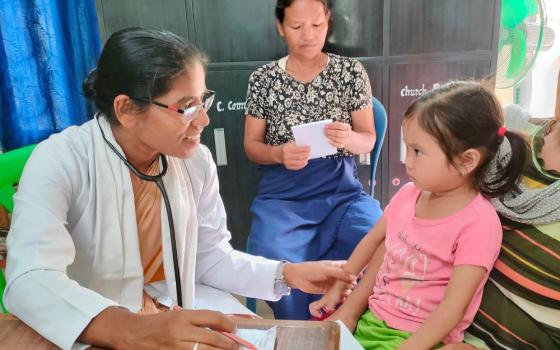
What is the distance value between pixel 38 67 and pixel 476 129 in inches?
71.4

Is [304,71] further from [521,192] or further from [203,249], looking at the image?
[521,192]

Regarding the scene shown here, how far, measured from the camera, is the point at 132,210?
1135 millimetres

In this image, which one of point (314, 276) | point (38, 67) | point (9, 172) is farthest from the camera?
point (38, 67)

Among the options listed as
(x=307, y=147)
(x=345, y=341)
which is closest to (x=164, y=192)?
(x=345, y=341)

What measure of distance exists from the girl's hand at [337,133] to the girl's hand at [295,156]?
101 millimetres

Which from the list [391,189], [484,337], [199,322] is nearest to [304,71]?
[391,189]

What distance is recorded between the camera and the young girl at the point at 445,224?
950 mm

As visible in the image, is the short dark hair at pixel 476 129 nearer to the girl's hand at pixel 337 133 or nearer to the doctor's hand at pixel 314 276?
the doctor's hand at pixel 314 276

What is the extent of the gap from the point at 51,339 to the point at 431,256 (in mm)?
771

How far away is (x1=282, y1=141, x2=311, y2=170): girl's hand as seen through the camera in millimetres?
1857

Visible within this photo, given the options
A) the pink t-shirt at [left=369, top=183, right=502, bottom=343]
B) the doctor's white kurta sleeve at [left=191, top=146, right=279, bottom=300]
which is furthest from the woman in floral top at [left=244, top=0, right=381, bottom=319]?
the pink t-shirt at [left=369, top=183, right=502, bottom=343]

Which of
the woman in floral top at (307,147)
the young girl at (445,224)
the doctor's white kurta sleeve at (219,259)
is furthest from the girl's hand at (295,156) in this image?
the young girl at (445,224)

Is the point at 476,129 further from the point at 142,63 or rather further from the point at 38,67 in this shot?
the point at 38,67

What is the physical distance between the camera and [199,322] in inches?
28.7
